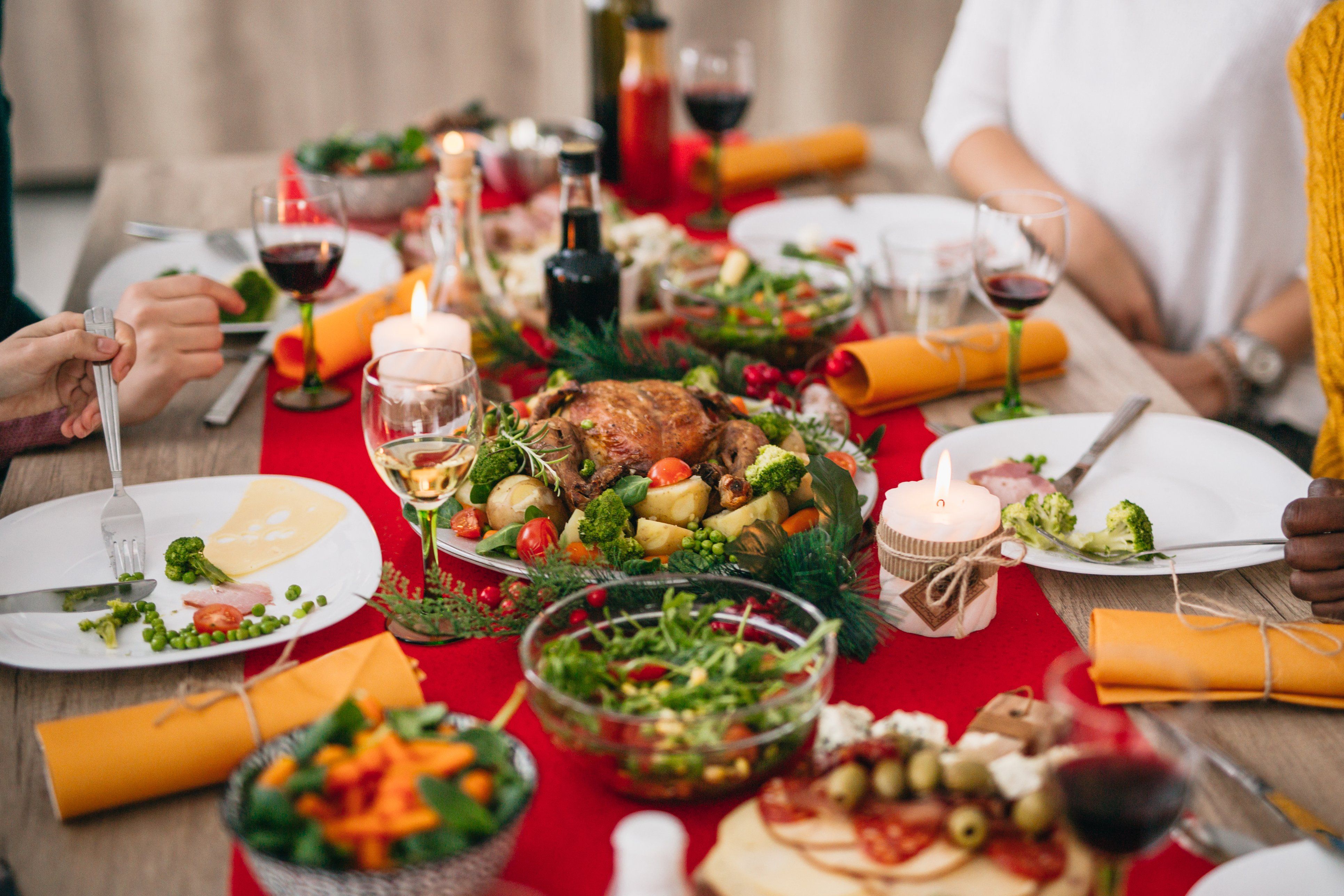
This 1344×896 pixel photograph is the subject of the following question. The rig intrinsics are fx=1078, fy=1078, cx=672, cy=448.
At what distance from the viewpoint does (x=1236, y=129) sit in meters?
2.20

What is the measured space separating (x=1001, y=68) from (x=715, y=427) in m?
1.73

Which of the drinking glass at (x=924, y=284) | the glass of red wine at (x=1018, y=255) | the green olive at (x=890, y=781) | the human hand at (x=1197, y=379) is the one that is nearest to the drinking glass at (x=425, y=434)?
the green olive at (x=890, y=781)

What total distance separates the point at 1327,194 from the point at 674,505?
1.04 metres

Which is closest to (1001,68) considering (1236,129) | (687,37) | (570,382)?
(1236,129)

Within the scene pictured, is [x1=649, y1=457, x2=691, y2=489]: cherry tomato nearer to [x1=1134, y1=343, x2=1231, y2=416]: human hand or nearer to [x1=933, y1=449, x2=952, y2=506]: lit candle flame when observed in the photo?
[x1=933, y1=449, x2=952, y2=506]: lit candle flame

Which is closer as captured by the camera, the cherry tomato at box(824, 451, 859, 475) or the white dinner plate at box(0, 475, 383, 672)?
the white dinner plate at box(0, 475, 383, 672)

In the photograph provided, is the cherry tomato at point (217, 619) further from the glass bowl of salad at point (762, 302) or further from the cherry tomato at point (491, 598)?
the glass bowl of salad at point (762, 302)

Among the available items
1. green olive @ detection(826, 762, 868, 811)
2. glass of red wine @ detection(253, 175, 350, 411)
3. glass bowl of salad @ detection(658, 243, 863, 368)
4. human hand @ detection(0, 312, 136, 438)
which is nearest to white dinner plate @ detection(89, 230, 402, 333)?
glass of red wine @ detection(253, 175, 350, 411)

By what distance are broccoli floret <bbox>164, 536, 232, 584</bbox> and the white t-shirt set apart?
6.53 feet

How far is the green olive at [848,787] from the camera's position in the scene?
802 millimetres

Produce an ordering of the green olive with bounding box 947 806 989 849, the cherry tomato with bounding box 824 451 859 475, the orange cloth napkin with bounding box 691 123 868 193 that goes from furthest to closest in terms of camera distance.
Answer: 1. the orange cloth napkin with bounding box 691 123 868 193
2. the cherry tomato with bounding box 824 451 859 475
3. the green olive with bounding box 947 806 989 849

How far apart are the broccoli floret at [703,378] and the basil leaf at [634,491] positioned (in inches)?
10.9

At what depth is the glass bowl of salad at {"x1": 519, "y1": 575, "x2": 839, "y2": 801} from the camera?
2.70ft

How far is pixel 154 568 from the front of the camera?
46.8 inches
